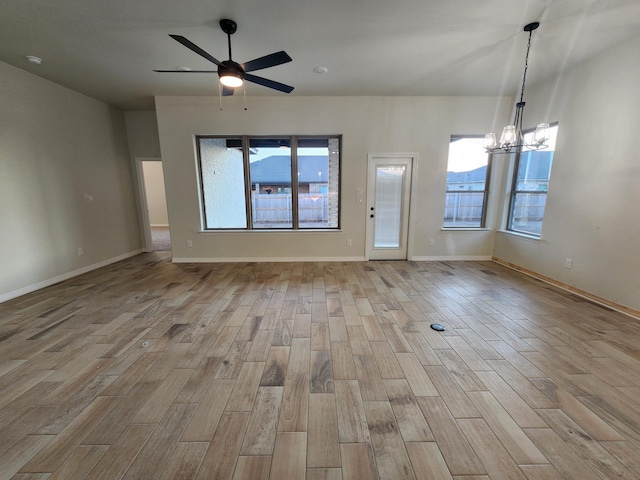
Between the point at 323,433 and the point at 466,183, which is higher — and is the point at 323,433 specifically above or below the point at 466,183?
below

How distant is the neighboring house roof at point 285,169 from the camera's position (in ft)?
16.1

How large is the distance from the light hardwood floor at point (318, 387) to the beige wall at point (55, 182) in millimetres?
826

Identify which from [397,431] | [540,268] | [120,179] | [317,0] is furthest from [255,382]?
[120,179]

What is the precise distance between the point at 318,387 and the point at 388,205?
3.85 metres

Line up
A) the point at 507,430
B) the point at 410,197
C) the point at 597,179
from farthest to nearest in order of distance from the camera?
the point at 410,197 < the point at 597,179 < the point at 507,430

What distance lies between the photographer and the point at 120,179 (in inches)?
207

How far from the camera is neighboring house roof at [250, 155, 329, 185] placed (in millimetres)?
4918

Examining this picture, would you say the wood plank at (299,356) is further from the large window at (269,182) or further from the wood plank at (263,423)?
the large window at (269,182)

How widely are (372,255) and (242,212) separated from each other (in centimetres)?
274

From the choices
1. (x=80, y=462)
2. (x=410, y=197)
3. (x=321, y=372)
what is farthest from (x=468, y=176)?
(x=80, y=462)

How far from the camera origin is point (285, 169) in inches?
195

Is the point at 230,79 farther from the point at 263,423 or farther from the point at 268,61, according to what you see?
the point at 263,423

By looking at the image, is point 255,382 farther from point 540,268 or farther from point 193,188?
point 540,268

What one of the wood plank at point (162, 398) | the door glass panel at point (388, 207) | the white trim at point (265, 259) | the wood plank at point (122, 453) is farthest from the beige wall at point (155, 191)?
the wood plank at point (122, 453)
